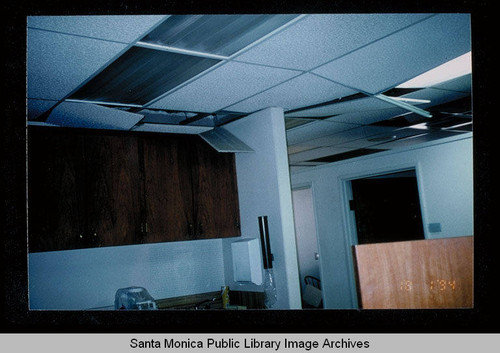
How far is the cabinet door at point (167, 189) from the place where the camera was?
3.12 m

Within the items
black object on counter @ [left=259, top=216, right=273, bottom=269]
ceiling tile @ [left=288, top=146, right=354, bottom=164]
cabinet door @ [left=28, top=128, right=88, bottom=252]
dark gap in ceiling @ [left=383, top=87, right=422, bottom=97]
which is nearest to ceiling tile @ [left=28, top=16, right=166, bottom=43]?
cabinet door @ [left=28, top=128, right=88, bottom=252]

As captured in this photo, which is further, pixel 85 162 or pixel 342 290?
pixel 342 290

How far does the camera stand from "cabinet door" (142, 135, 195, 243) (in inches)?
123

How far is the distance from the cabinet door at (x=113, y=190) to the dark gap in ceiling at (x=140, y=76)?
1.79 ft

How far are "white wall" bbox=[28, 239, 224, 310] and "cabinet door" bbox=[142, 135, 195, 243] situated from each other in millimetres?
281

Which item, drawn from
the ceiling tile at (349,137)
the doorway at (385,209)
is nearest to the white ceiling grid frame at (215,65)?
the ceiling tile at (349,137)

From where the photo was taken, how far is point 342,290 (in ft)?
16.4

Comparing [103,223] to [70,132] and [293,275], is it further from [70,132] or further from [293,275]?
[293,275]

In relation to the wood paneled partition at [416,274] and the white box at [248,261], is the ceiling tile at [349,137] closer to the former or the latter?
the white box at [248,261]

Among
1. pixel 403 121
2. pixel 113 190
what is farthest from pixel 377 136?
pixel 113 190

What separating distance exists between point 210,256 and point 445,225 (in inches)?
95.4

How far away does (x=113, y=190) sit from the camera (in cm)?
297

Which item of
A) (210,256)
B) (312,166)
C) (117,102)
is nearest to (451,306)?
(117,102)

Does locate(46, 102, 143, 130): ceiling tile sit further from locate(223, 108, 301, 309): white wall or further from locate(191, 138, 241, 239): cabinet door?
locate(223, 108, 301, 309): white wall
